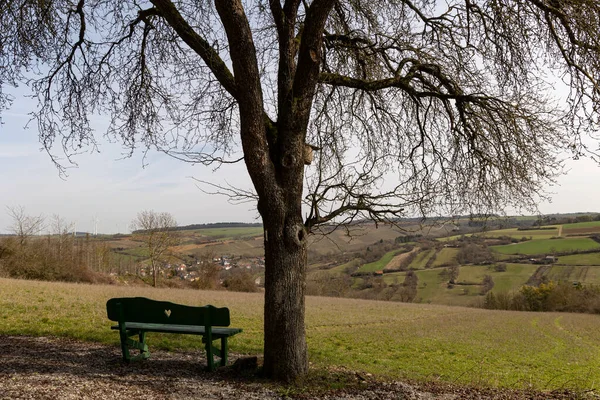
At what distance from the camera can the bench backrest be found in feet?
22.0

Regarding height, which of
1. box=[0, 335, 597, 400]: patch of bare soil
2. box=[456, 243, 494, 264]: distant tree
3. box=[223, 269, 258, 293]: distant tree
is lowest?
box=[223, 269, 258, 293]: distant tree

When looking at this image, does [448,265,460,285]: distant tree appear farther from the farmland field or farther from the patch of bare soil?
the patch of bare soil

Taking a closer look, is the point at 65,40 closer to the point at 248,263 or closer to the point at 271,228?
the point at 271,228

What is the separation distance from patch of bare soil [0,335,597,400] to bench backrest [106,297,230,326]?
2.22 feet

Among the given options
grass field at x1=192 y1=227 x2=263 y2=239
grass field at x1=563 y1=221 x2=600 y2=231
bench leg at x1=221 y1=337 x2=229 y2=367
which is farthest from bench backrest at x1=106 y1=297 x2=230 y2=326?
grass field at x1=192 y1=227 x2=263 y2=239

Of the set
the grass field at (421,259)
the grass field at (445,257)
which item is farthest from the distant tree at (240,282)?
the grass field at (445,257)

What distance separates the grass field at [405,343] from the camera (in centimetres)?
1023

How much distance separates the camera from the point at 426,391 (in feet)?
20.7

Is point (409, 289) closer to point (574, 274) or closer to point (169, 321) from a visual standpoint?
point (574, 274)

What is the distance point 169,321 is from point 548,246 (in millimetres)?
73829

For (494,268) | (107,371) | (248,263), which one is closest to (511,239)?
(494,268)

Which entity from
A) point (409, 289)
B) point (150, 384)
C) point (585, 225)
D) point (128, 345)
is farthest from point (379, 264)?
point (150, 384)

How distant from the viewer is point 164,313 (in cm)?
703

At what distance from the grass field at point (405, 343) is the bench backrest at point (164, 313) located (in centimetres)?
207
